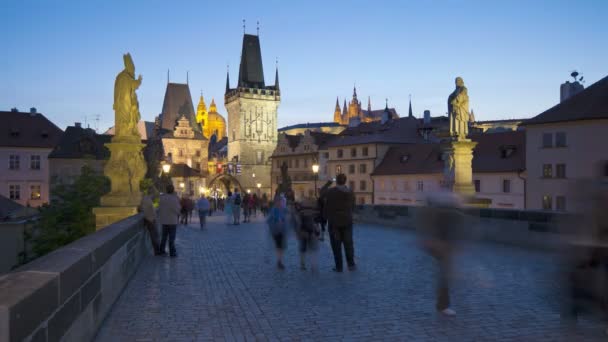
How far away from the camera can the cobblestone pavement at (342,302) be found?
20.1ft

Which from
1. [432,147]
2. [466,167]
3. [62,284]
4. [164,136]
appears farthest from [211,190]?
[62,284]

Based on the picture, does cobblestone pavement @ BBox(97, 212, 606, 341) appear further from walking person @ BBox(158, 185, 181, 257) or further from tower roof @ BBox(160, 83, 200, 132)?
tower roof @ BBox(160, 83, 200, 132)

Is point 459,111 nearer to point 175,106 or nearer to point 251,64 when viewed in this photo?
point 175,106

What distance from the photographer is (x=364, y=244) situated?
614 inches

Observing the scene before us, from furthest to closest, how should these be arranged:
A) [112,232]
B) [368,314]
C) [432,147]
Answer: [432,147]
[112,232]
[368,314]

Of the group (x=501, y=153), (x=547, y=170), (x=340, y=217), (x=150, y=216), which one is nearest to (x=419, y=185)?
(x=501, y=153)

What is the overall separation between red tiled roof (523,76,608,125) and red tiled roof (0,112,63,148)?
4953 centimetres

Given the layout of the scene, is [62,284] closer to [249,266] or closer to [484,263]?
[249,266]

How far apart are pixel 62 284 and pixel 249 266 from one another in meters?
7.51

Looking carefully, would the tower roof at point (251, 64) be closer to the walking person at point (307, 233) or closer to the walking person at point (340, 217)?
the walking person at point (307, 233)

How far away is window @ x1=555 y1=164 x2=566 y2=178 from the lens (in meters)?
43.9

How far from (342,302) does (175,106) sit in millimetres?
108498

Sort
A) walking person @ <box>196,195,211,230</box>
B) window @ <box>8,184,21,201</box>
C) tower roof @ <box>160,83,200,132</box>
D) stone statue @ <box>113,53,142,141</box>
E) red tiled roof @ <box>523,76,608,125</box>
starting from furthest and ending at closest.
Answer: tower roof @ <box>160,83,200,132</box>, window @ <box>8,184,21,201</box>, red tiled roof @ <box>523,76,608,125</box>, walking person @ <box>196,195,211,230</box>, stone statue @ <box>113,53,142,141</box>

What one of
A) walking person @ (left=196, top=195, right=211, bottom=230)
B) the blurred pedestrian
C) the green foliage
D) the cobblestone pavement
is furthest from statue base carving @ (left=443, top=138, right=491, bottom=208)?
the green foliage
